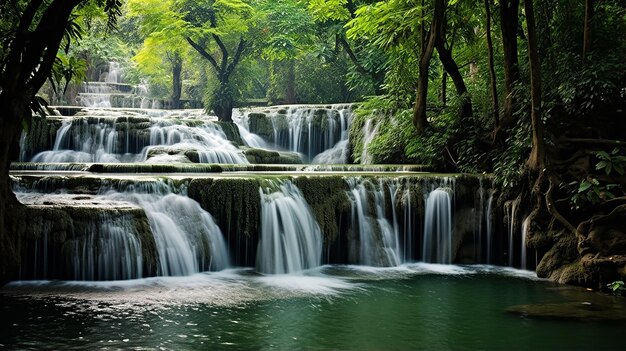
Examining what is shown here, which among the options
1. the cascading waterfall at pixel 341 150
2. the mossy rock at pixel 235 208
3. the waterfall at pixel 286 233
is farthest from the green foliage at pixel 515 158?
the cascading waterfall at pixel 341 150

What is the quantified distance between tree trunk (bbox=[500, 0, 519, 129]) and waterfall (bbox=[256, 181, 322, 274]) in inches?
189

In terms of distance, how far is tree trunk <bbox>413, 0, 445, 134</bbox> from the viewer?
13453 mm

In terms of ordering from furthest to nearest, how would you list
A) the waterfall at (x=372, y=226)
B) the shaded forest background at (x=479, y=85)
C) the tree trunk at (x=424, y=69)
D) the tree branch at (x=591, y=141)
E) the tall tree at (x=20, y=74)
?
the tree trunk at (x=424, y=69), the waterfall at (x=372, y=226), the tree branch at (x=591, y=141), the shaded forest background at (x=479, y=85), the tall tree at (x=20, y=74)

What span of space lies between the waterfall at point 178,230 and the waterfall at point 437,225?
3962 mm

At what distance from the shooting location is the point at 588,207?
376 inches

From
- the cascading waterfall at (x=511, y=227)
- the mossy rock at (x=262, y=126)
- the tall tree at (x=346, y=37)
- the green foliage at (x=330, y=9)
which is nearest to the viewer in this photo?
the cascading waterfall at (x=511, y=227)

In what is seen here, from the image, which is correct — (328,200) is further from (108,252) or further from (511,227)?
(108,252)

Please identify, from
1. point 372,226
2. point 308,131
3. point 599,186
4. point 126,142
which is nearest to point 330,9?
point 308,131

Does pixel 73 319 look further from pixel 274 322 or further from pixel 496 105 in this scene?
pixel 496 105

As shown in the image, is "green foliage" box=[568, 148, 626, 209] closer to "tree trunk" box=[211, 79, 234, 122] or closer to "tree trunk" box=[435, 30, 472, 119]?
"tree trunk" box=[435, 30, 472, 119]

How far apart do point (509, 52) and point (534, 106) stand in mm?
2820

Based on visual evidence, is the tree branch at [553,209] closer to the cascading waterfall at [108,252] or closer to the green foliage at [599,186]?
the green foliage at [599,186]

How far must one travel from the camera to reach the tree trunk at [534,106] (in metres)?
9.84

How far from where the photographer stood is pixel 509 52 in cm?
1227
